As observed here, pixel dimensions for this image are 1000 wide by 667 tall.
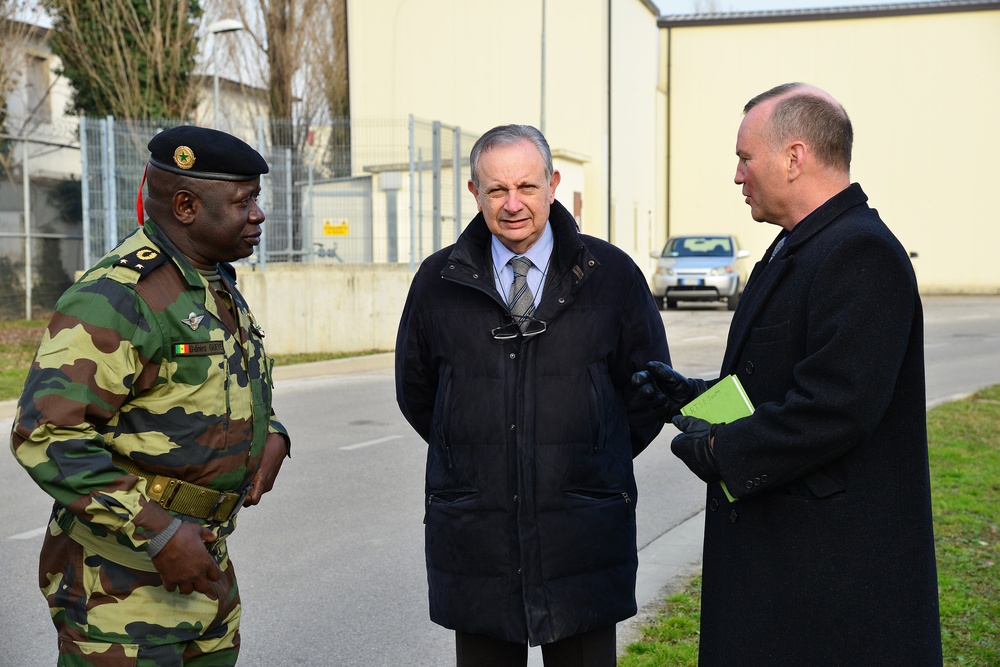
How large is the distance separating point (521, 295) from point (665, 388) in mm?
505

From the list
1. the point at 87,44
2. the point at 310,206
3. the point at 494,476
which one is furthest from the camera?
the point at 87,44

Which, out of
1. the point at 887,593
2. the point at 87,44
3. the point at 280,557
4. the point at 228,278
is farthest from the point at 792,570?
the point at 87,44

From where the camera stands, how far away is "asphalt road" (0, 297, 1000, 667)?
4.74 meters

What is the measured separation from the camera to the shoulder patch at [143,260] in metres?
2.62

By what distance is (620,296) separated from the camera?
128 inches

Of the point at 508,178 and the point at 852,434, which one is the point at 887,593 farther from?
the point at 508,178

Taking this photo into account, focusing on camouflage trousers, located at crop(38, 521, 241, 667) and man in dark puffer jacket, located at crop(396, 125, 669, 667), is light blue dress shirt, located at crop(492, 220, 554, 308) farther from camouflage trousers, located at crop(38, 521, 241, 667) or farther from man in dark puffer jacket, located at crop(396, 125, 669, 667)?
camouflage trousers, located at crop(38, 521, 241, 667)

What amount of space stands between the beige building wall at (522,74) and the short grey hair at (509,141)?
84.6ft

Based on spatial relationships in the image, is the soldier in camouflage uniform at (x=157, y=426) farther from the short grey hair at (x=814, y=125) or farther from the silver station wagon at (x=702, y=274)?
the silver station wagon at (x=702, y=274)

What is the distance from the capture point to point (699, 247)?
26062mm

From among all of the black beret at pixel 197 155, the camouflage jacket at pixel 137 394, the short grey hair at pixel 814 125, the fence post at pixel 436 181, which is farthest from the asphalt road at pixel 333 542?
the fence post at pixel 436 181

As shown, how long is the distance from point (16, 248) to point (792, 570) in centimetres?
1952

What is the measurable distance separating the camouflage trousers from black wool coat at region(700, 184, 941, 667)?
1.38m

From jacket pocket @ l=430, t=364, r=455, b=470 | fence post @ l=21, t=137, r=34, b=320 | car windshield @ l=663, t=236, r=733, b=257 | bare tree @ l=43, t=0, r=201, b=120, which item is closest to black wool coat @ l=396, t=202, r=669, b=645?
jacket pocket @ l=430, t=364, r=455, b=470
